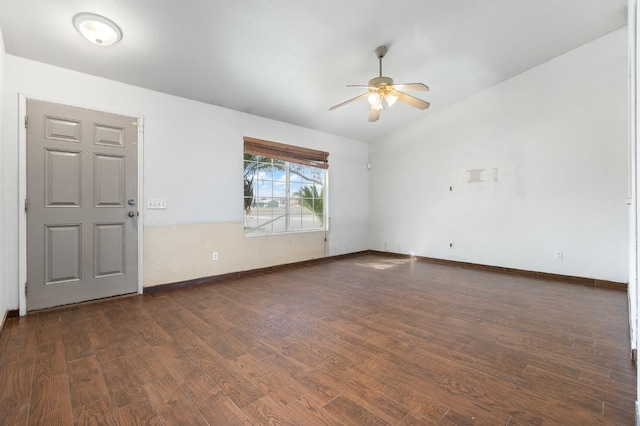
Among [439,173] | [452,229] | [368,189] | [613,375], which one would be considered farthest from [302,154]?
[613,375]

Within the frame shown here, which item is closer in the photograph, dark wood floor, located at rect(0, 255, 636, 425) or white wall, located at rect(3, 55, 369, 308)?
dark wood floor, located at rect(0, 255, 636, 425)

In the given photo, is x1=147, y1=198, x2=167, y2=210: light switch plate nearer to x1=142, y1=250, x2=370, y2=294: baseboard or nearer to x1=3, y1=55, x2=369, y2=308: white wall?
x1=3, y1=55, x2=369, y2=308: white wall

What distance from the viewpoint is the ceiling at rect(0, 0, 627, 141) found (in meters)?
2.47

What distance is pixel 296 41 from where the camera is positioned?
9.78ft

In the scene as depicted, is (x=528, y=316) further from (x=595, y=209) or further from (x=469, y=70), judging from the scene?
(x=469, y=70)

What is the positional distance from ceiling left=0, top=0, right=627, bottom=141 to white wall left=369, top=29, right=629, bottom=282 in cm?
48

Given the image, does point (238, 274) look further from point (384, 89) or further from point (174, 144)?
point (384, 89)

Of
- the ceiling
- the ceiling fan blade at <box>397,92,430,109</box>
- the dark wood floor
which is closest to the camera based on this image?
the dark wood floor

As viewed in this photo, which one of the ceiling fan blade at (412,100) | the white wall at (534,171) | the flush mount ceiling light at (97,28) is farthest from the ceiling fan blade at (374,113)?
the flush mount ceiling light at (97,28)

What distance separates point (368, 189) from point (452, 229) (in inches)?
81.7

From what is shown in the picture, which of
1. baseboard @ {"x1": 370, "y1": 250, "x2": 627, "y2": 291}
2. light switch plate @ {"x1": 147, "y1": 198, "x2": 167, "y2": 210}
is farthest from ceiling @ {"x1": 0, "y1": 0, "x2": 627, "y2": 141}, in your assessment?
baseboard @ {"x1": 370, "y1": 250, "x2": 627, "y2": 291}

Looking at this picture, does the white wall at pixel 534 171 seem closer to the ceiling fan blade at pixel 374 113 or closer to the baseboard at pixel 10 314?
the ceiling fan blade at pixel 374 113

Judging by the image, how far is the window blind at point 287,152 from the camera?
14.7 feet

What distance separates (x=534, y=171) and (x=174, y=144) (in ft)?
17.2
